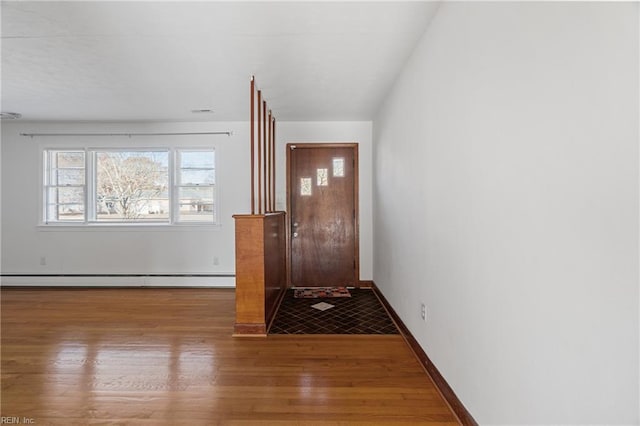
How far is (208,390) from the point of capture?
1877 mm

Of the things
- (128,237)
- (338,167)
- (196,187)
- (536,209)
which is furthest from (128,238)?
(536,209)

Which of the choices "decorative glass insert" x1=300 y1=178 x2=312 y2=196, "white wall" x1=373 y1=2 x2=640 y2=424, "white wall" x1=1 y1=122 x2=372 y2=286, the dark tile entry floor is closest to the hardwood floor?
the dark tile entry floor

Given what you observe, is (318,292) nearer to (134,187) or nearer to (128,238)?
(128,238)

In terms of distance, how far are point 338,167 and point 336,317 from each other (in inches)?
85.5

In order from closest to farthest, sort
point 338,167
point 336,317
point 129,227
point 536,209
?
1. point 536,209
2. point 336,317
3. point 338,167
4. point 129,227

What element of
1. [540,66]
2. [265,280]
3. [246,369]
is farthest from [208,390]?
[540,66]

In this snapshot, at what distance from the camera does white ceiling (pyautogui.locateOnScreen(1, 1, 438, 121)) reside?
188cm

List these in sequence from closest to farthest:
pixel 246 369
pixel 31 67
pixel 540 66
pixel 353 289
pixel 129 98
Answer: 1. pixel 540 66
2. pixel 246 369
3. pixel 31 67
4. pixel 129 98
5. pixel 353 289

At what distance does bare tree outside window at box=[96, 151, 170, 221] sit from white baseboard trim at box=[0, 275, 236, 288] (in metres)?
0.91

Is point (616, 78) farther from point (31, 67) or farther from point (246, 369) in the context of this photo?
point (31, 67)

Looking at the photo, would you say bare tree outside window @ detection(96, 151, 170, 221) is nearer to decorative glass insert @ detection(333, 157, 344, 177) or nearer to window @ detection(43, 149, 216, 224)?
window @ detection(43, 149, 216, 224)

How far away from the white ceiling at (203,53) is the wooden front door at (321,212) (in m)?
0.78

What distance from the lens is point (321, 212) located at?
171 inches

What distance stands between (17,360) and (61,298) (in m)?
1.95
